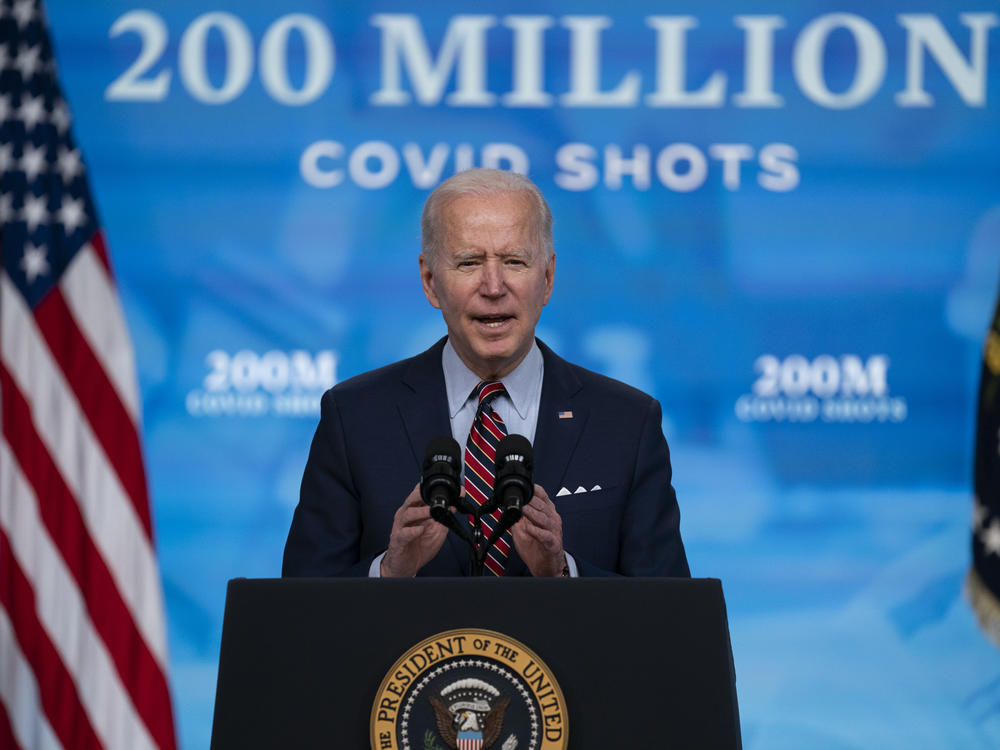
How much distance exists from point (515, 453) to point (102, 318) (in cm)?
273

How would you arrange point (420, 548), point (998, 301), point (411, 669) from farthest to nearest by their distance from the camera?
1. point (998, 301)
2. point (420, 548)
3. point (411, 669)

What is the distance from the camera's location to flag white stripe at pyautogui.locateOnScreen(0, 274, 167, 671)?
148 inches

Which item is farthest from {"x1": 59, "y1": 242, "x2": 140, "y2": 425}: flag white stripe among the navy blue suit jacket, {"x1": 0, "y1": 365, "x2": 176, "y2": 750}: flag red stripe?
the navy blue suit jacket

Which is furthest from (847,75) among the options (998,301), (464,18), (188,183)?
(188,183)

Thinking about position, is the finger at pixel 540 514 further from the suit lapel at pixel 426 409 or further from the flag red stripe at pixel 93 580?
the flag red stripe at pixel 93 580

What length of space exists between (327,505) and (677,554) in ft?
1.96

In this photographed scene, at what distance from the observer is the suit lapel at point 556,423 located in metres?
1.93

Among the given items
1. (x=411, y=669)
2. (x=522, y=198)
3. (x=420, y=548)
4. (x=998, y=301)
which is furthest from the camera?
(x=998, y=301)

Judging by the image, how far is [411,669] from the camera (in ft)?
4.15

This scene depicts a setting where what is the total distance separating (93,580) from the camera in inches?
148

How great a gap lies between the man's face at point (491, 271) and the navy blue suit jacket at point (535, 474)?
152mm

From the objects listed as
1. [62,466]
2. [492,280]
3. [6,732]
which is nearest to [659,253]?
[492,280]

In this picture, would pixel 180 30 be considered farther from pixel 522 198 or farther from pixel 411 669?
pixel 411 669

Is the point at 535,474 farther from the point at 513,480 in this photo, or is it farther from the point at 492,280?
the point at 513,480
